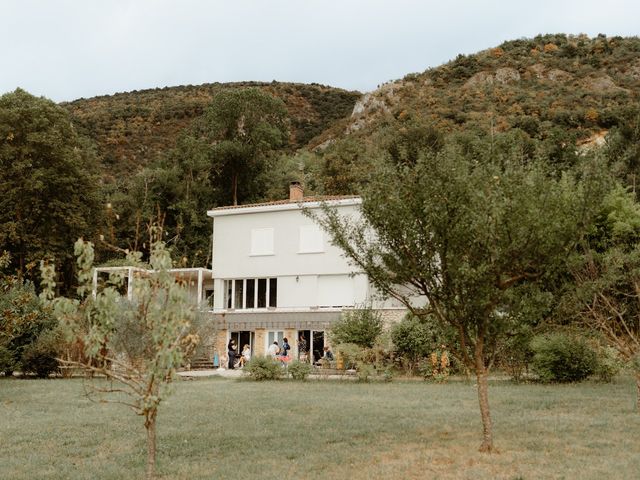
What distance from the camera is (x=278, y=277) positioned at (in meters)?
38.2

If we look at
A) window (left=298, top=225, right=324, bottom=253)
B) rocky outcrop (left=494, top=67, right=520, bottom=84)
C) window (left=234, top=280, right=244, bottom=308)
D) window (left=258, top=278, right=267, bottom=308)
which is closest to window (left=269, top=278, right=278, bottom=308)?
window (left=258, top=278, right=267, bottom=308)

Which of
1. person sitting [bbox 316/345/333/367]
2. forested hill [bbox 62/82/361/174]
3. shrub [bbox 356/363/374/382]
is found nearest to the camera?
shrub [bbox 356/363/374/382]

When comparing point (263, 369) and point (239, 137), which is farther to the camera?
point (239, 137)

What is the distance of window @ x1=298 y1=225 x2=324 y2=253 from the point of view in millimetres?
37438

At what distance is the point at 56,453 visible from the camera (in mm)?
12188

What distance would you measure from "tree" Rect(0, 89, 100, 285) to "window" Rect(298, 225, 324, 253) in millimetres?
16189

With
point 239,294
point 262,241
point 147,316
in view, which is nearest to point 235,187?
point 262,241

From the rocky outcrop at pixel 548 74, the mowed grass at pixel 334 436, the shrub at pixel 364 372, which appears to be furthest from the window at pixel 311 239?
the rocky outcrop at pixel 548 74

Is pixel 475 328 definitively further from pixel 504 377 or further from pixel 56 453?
pixel 504 377

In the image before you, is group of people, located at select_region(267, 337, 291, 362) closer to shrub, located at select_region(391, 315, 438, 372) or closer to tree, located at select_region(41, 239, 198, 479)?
shrub, located at select_region(391, 315, 438, 372)

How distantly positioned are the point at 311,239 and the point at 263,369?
13496 mm

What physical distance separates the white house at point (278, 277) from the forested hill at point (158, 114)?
36.1 meters

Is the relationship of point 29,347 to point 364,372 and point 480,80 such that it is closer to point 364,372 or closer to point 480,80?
point 364,372

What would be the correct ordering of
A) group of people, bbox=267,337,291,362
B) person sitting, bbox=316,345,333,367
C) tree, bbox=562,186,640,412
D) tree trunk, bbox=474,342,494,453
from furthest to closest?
group of people, bbox=267,337,291,362 < person sitting, bbox=316,345,333,367 < tree, bbox=562,186,640,412 < tree trunk, bbox=474,342,494,453
